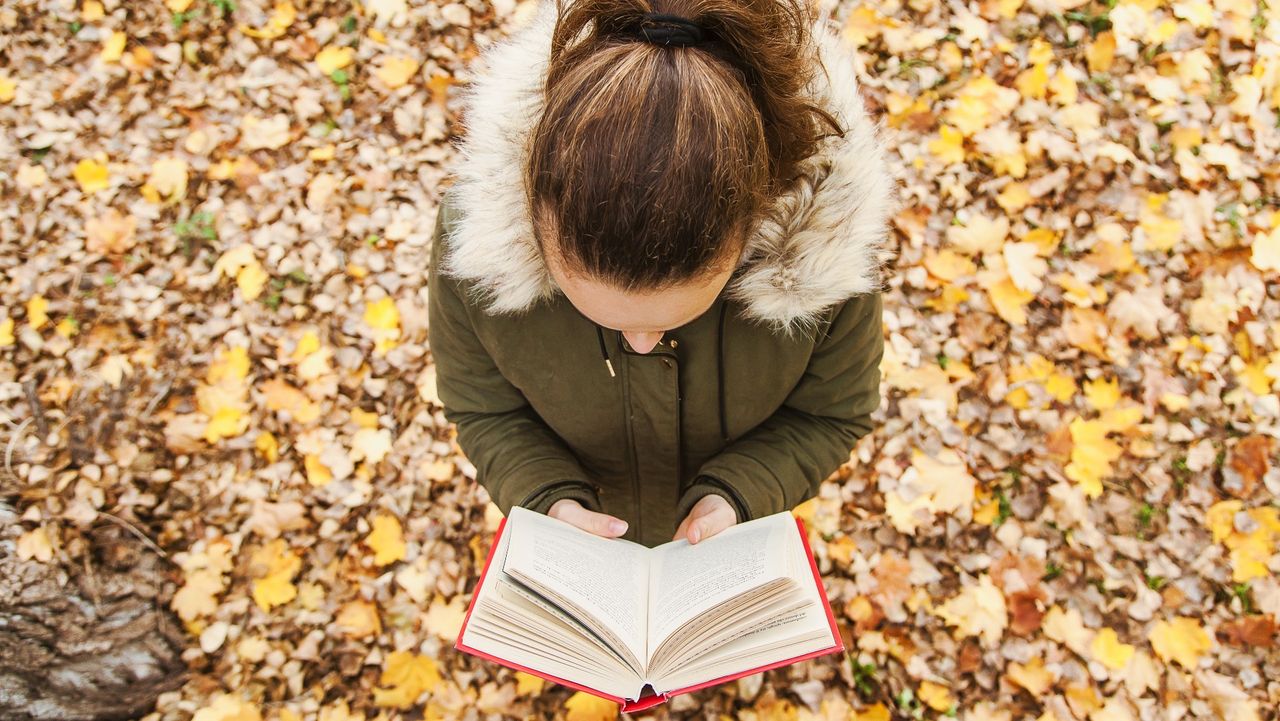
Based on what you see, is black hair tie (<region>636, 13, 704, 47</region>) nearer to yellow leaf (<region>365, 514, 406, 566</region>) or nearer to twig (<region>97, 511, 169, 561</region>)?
yellow leaf (<region>365, 514, 406, 566</region>)

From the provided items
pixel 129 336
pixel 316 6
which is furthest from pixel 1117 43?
pixel 129 336

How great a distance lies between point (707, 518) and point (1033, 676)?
131 cm

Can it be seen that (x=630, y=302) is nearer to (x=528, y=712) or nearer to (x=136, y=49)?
(x=528, y=712)

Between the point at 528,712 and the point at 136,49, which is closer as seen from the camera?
the point at 528,712

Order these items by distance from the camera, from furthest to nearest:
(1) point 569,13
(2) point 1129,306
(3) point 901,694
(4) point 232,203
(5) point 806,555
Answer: (4) point 232,203 → (2) point 1129,306 → (3) point 901,694 → (5) point 806,555 → (1) point 569,13

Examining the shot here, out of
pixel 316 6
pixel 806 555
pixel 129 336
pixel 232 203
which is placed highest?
pixel 316 6

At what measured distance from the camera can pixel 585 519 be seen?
58.0 inches

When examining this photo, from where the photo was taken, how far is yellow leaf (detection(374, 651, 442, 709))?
219cm

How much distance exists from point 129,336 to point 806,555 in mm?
2404

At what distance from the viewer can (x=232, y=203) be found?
2.79 metres

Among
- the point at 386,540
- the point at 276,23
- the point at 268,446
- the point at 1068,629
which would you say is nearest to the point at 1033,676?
the point at 1068,629

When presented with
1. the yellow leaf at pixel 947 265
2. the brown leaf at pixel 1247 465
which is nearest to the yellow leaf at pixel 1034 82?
the yellow leaf at pixel 947 265

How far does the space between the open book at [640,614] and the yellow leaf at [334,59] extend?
7.86 feet

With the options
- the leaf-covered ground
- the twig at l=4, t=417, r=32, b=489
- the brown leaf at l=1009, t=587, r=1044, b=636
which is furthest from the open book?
the twig at l=4, t=417, r=32, b=489
